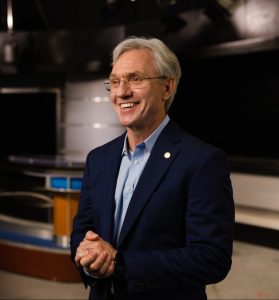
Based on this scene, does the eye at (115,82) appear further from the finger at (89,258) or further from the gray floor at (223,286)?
the gray floor at (223,286)

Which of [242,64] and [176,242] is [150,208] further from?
[242,64]

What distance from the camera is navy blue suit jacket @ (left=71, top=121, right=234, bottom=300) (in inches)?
40.4

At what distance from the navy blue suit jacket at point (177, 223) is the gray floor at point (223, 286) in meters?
2.17

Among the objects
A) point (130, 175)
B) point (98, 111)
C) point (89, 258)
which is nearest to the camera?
point (89, 258)

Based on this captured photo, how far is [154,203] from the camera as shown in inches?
42.1

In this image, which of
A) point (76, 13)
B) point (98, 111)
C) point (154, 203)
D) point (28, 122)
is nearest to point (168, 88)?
point (154, 203)

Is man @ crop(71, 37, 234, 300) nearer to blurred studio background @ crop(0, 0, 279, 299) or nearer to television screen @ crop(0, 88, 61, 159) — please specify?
blurred studio background @ crop(0, 0, 279, 299)

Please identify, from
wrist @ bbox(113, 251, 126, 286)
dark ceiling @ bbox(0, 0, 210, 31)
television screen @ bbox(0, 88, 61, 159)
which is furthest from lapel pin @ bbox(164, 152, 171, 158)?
television screen @ bbox(0, 88, 61, 159)

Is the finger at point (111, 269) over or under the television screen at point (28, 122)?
over

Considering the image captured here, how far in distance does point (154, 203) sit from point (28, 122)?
7.75 m

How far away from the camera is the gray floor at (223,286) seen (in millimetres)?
3123

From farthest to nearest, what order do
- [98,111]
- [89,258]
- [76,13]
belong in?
[76,13] < [98,111] < [89,258]

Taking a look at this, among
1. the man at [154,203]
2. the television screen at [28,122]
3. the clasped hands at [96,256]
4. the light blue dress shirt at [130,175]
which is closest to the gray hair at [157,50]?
the man at [154,203]

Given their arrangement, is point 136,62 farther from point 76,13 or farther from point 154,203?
point 76,13
